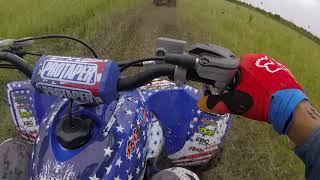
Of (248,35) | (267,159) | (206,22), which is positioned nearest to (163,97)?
(267,159)

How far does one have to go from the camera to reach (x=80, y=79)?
7.93ft

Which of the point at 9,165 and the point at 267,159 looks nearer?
the point at 9,165

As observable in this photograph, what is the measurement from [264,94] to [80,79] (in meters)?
0.94

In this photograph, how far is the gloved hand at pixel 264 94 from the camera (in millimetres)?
2270

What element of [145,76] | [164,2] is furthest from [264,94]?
[164,2]

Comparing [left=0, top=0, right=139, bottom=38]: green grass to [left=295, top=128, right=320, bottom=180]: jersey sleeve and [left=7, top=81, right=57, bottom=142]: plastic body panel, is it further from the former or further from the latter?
[left=295, top=128, right=320, bottom=180]: jersey sleeve

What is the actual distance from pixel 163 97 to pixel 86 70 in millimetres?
1510

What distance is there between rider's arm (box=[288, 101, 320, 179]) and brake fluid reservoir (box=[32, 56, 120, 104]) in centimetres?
95

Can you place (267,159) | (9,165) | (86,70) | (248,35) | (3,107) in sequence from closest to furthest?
1. (86,70)
2. (9,165)
3. (267,159)
4. (3,107)
5. (248,35)

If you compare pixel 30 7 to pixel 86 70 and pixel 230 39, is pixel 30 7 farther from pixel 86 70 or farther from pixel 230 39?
pixel 86 70

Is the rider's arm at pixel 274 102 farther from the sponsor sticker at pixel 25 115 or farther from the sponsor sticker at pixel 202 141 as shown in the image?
the sponsor sticker at pixel 25 115

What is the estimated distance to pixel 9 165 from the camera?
2.98 meters

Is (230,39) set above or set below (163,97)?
below

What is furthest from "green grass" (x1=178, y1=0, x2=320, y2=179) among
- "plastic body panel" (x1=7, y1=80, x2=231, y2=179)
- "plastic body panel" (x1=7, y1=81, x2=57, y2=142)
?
"plastic body panel" (x1=7, y1=81, x2=57, y2=142)
